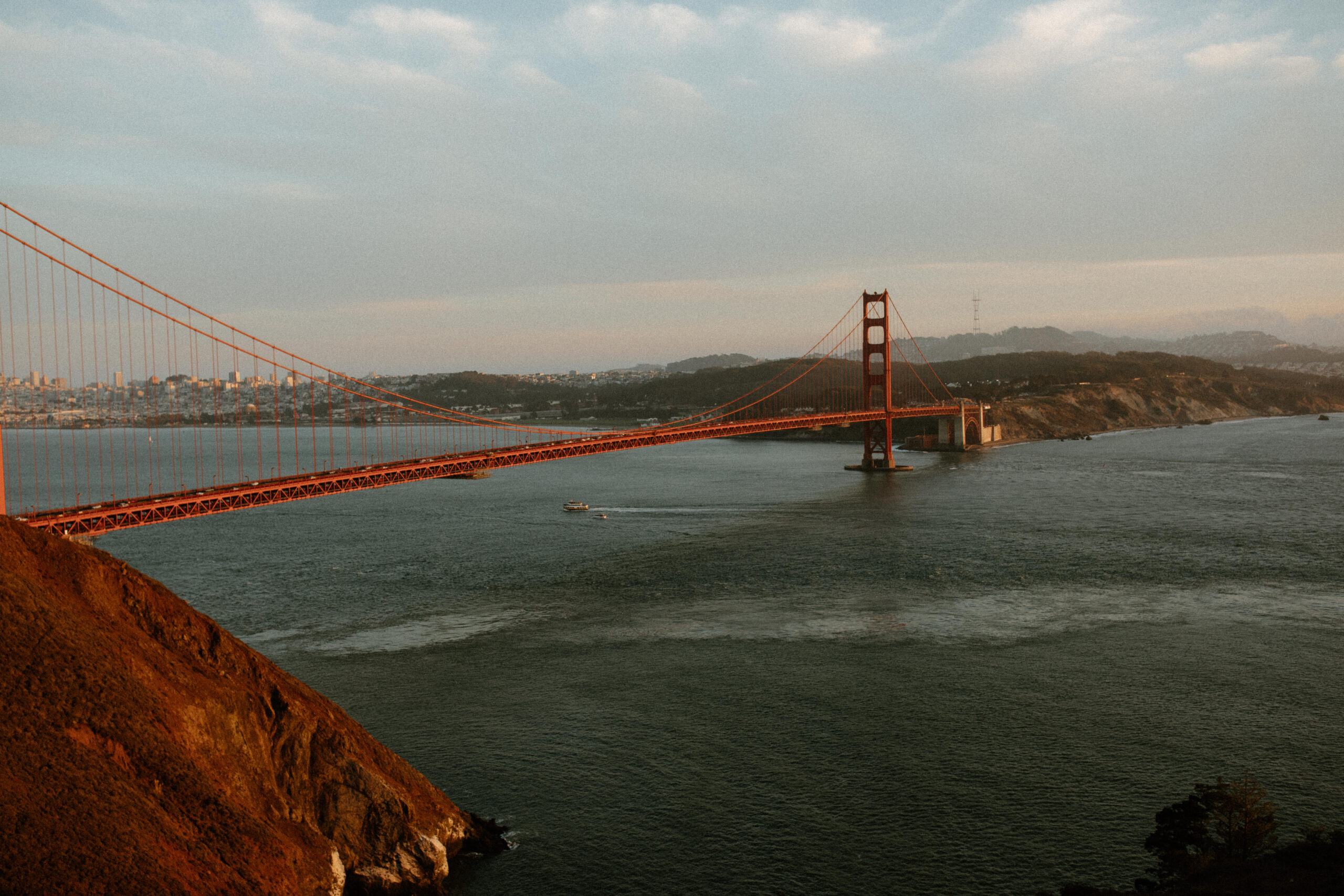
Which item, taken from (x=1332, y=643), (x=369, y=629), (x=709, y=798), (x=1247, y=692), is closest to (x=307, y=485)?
(x=369, y=629)

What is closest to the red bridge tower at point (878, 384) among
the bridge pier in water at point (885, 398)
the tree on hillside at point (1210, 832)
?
the bridge pier in water at point (885, 398)

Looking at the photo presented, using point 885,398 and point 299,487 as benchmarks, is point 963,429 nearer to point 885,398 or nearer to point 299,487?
point 885,398

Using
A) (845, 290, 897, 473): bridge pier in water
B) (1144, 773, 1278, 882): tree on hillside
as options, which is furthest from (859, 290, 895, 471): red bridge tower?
(1144, 773, 1278, 882): tree on hillside

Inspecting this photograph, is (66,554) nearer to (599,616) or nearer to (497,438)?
(599,616)

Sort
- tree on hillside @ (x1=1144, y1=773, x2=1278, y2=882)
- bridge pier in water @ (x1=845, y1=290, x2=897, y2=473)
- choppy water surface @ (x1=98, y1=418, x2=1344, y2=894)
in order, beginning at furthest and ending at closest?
bridge pier in water @ (x1=845, y1=290, x2=897, y2=473)
choppy water surface @ (x1=98, y1=418, x2=1344, y2=894)
tree on hillside @ (x1=1144, y1=773, x2=1278, y2=882)

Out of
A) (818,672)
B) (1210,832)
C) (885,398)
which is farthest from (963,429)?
(1210,832)

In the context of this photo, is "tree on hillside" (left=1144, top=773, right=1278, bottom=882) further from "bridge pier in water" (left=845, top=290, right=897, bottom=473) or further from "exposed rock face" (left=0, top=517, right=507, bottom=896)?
"bridge pier in water" (left=845, top=290, right=897, bottom=473)
